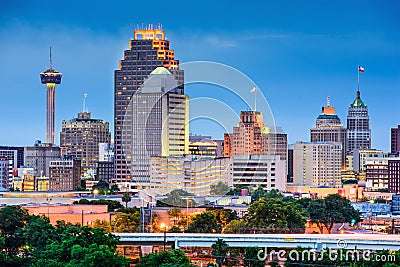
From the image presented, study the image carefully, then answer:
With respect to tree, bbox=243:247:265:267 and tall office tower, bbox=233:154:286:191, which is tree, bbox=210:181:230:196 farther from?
tree, bbox=243:247:265:267

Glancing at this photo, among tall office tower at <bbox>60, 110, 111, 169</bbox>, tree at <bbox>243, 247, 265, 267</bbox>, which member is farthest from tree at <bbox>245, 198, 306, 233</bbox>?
tall office tower at <bbox>60, 110, 111, 169</bbox>

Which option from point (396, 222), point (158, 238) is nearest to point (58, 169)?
point (396, 222)

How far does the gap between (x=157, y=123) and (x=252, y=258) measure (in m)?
84.0

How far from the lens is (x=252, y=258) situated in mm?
52625

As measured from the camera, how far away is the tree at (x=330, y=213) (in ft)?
269

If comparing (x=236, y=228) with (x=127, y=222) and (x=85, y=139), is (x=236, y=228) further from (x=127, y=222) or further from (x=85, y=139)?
(x=85, y=139)

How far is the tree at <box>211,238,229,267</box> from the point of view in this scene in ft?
176

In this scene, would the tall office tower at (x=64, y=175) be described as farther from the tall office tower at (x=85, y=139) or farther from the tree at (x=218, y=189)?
the tall office tower at (x=85, y=139)

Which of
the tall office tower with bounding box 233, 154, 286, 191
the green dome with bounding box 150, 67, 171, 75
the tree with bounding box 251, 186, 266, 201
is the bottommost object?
the tree with bounding box 251, 186, 266, 201

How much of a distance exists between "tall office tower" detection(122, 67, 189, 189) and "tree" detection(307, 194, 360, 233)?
4984cm

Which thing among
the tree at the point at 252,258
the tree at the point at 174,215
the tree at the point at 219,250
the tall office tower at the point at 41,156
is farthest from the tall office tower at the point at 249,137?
the tree at the point at 252,258

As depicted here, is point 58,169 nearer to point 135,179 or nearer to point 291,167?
point 135,179

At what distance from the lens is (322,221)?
81750mm

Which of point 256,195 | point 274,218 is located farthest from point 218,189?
point 274,218
